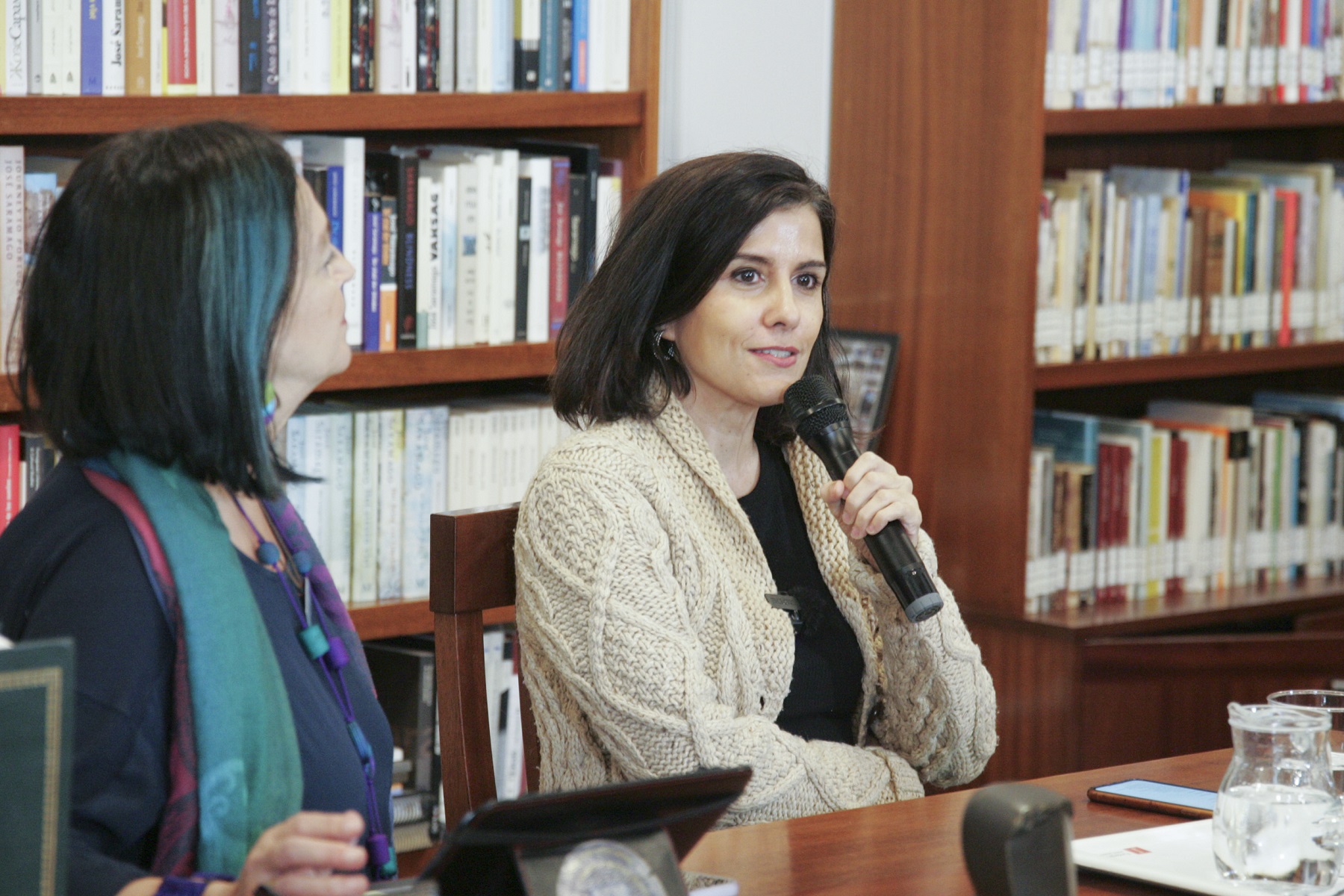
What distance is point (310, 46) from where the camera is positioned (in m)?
2.40

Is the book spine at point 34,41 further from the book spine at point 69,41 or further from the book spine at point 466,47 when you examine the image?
the book spine at point 466,47

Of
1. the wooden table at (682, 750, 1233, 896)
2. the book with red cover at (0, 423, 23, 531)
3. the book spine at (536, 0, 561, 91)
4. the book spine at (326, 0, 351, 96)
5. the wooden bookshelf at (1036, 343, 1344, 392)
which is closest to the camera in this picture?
the wooden table at (682, 750, 1233, 896)

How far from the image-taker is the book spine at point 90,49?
2232 millimetres

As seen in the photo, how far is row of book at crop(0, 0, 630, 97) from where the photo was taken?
7.27ft

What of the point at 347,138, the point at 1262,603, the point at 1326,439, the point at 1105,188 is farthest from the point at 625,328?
the point at 1326,439

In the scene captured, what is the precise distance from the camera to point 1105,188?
301 centimetres

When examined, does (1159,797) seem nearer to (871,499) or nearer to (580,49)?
(871,499)

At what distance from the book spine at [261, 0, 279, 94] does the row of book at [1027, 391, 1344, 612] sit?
145 cm

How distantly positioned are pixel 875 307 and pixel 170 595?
6.39 feet

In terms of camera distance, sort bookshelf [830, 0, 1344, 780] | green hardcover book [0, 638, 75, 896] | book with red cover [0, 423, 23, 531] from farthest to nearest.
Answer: bookshelf [830, 0, 1344, 780] < book with red cover [0, 423, 23, 531] < green hardcover book [0, 638, 75, 896]

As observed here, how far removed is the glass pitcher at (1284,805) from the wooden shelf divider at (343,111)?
4.45 feet

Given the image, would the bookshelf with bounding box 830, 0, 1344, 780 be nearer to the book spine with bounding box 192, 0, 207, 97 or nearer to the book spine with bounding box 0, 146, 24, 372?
the book spine with bounding box 192, 0, 207, 97

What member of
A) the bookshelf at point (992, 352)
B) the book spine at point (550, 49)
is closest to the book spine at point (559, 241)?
the book spine at point (550, 49)

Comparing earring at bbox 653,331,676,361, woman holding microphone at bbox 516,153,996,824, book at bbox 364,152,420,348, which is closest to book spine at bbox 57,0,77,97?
book at bbox 364,152,420,348
